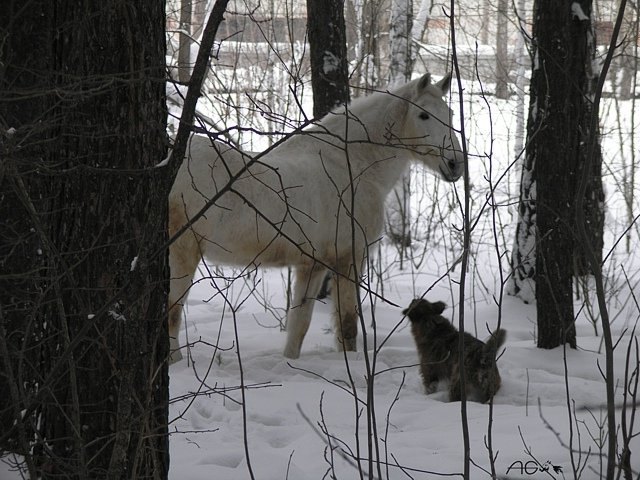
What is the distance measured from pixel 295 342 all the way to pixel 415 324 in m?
0.95

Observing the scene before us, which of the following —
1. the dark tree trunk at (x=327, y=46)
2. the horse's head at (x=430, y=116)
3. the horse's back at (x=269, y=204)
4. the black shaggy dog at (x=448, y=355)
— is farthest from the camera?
the dark tree trunk at (x=327, y=46)

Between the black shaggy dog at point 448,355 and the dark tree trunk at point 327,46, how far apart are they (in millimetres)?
2600

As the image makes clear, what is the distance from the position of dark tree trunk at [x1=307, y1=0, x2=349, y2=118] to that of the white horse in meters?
1.15

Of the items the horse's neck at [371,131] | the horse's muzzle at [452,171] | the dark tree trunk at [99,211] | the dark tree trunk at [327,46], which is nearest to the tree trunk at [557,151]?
the horse's muzzle at [452,171]

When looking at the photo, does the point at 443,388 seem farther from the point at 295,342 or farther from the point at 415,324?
the point at 295,342

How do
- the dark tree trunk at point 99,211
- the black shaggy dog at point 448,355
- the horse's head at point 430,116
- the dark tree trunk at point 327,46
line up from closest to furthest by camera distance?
1. the dark tree trunk at point 99,211
2. the black shaggy dog at point 448,355
3. the horse's head at point 430,116
4. the dark tree trunk at point 327,46

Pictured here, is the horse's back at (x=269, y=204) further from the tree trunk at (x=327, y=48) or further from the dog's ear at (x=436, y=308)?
the tree trunk at (x=327, y=48)

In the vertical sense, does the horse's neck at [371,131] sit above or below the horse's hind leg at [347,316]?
above

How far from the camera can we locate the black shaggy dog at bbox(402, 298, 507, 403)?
4559 mm

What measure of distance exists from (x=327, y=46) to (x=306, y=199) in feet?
7.45

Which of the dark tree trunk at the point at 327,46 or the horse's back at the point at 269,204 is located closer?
the horse's back at the point at 269,204

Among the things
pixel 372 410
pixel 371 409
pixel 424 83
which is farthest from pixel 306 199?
pixel 372 410

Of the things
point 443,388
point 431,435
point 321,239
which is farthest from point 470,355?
point 321,239

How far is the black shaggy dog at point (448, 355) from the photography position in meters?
4.56
